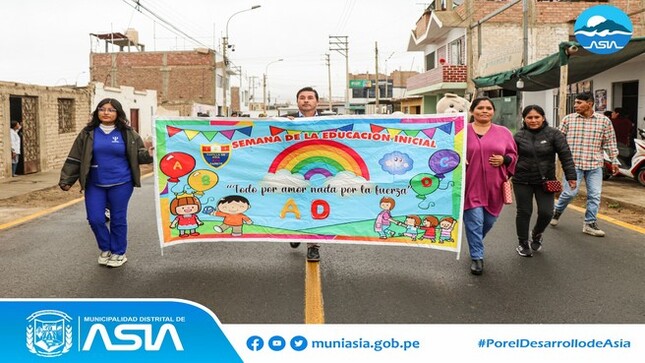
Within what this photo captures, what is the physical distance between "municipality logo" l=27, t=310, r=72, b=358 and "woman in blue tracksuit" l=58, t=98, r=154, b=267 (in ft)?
8.11

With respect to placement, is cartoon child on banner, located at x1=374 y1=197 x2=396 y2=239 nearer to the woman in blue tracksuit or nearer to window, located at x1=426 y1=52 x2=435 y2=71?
the woman in blue tracksuit

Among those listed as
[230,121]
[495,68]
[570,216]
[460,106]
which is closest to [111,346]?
[230,121]

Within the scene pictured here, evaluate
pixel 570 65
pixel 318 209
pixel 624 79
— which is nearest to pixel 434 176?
pixel 318 209

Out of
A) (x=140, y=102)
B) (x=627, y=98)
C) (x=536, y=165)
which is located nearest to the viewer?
(x=536, y=165)

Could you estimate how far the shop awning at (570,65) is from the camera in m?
11.2

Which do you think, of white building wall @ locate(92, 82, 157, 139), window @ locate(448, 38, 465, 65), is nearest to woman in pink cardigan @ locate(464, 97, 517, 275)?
white building wall @ locate(92, 82, 157, 139)

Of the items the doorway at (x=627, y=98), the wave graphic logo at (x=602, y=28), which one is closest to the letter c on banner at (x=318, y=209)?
the wave graphic logo at (x=602, y=28)

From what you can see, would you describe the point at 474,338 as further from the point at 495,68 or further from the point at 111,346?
the point at 495,68

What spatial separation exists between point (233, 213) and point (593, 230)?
4502 mm

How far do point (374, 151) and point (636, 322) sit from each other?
2450 millimetres

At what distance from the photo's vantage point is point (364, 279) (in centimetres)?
530

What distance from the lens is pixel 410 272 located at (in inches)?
219

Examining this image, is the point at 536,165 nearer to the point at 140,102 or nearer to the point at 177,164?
the point at 177,164

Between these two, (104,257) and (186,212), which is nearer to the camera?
(186,212)
